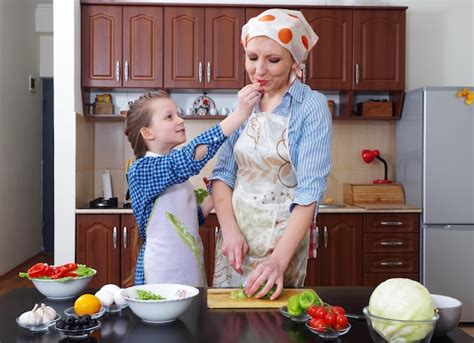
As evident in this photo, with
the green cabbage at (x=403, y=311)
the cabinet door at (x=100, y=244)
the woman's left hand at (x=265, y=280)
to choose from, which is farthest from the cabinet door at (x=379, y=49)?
the green cabbage at (x=403, y=311)

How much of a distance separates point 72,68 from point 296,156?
9.59 feet

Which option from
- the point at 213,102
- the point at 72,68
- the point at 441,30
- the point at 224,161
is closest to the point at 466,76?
the point at 441,30

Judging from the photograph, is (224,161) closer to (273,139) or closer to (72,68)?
(273,139)

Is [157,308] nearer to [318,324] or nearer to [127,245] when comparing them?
[318,324]

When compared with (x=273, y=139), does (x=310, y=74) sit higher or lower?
higher

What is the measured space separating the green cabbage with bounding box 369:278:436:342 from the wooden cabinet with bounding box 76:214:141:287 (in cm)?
333

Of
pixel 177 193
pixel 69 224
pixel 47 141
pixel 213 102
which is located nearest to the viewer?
pixel 177 193

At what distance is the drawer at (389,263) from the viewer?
178 inches

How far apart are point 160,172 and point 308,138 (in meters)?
0.46

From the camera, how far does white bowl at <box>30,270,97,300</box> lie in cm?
167

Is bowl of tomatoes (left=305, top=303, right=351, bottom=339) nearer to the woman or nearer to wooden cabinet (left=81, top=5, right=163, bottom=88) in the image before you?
the woman

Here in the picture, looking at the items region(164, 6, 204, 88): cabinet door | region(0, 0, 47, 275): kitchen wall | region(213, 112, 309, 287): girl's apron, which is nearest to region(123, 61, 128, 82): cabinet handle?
region(164, 6, 204, 88): cabinet door

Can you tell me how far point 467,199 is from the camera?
448 cm

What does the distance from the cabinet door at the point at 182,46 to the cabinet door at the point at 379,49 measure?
1.17 metres
